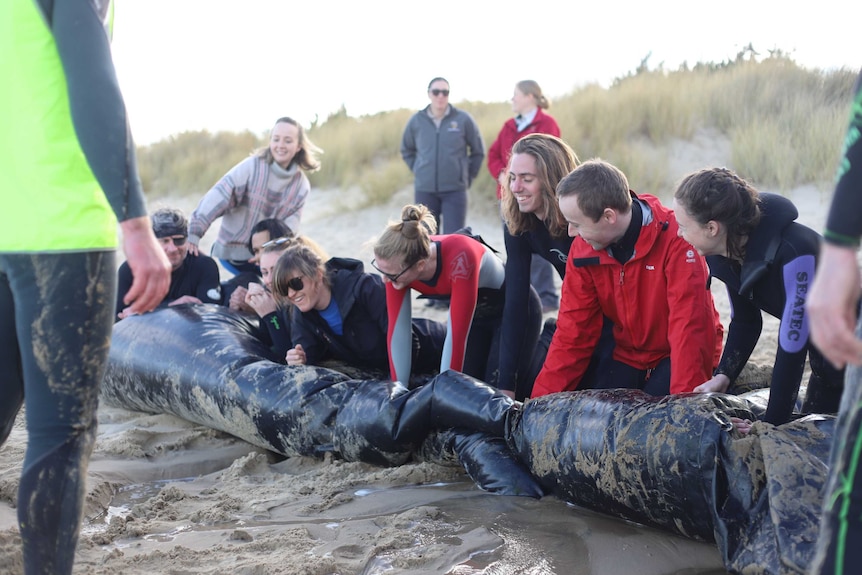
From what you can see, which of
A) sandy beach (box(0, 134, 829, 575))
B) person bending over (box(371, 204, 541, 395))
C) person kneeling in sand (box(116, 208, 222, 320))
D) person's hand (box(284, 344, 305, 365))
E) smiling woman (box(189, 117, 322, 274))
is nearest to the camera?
sandy beach (box(0, 134, 829, 575))

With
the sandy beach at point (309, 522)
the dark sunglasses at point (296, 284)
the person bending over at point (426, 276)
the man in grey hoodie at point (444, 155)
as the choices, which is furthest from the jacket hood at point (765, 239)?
the man in grey hoodie at point (444, 155)

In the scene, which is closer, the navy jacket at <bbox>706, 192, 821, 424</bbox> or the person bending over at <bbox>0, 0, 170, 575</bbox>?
the person bending over at <bbox>0, 0, 170, 575</bbox>

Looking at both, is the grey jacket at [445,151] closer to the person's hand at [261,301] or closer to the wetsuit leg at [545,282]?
the wetsuit leg at [545,282]

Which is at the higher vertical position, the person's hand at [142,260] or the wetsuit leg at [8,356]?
the person's hand at [142,260]

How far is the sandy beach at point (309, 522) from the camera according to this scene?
285cm

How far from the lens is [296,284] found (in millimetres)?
4555

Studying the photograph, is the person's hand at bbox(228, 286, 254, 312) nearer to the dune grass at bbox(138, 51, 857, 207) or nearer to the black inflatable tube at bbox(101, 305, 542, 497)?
the black inflatable tube at bbox(101, 305, 542, 497)

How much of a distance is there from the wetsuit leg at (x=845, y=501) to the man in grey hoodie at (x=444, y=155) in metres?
7.00

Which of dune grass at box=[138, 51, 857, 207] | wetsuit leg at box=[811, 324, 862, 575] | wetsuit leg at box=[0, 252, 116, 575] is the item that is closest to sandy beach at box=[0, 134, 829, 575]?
wetsuit leg at box=[0, 252, 116, 575]

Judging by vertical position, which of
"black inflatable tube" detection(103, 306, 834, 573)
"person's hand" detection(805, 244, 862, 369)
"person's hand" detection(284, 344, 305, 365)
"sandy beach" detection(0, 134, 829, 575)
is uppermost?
"person's hand" detection(805, 244, 862, 369)

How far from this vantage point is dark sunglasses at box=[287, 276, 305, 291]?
4539 millimetres

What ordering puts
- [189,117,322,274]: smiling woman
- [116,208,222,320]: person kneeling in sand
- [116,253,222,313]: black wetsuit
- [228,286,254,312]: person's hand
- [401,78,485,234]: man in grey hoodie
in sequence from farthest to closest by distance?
[401,78,485,234]: man in grey hoodie < [189,117,322,274]: smiling woman < [116,253,222,313]: black wetsuit < [116,208,222,320]: person kneeling in sand < [228,286,254,312]: person's hand

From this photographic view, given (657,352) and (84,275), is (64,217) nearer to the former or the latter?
(84,275)

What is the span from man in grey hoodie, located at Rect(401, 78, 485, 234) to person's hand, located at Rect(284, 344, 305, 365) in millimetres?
4152
